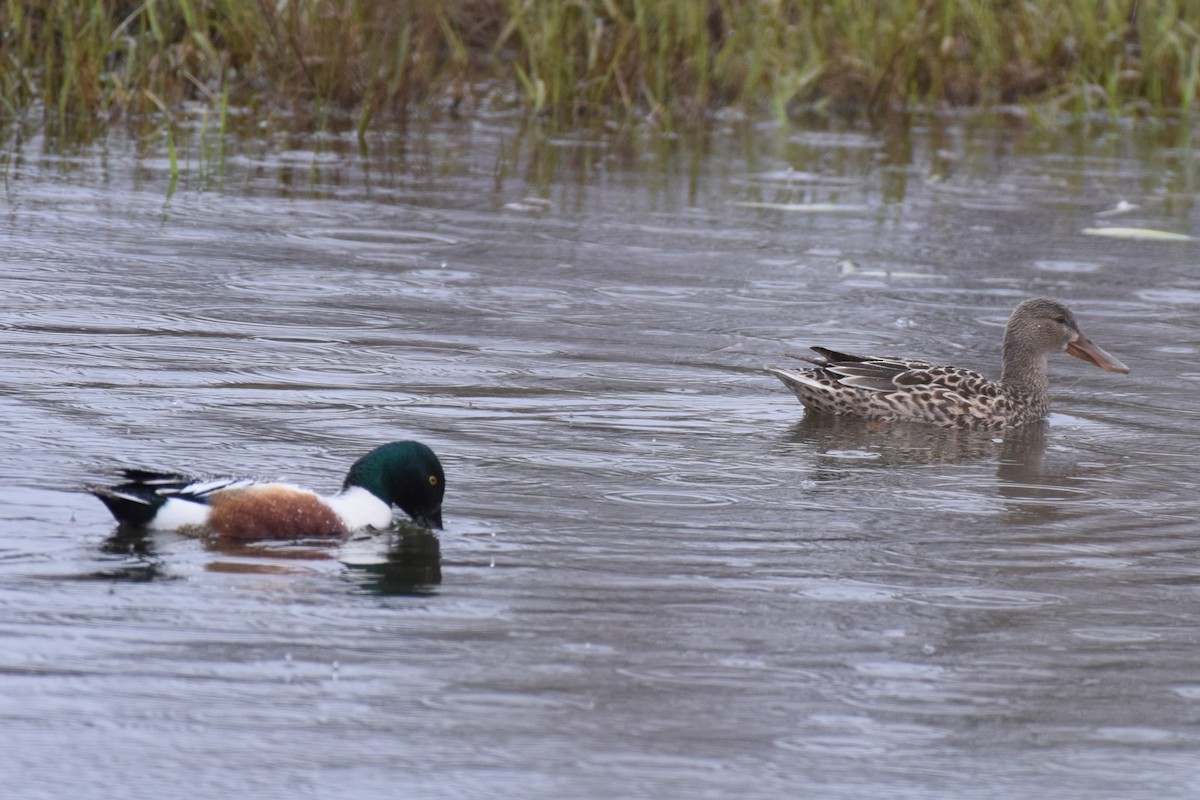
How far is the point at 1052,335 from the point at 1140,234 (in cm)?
431

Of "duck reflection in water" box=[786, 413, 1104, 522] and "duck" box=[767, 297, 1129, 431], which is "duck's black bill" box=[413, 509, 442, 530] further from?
"duck" box=[767, 297, 1129, 431]

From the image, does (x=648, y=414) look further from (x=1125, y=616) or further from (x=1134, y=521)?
(x=1125, y=616)

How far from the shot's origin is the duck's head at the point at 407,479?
5.68 metres

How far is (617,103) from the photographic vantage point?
17344 mm

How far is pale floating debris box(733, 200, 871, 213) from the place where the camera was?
1306 centimetres

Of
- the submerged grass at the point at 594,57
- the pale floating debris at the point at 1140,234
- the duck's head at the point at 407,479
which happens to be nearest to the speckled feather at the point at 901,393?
the duck's head at the point at 407,479

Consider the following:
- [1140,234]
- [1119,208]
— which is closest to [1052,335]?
[1140,234]

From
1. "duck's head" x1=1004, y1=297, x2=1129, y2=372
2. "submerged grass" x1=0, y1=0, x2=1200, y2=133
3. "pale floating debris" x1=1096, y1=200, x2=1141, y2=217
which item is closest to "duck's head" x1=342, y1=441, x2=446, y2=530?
"duck's head" x1=1004, y1=297, x2=1129, y2=372

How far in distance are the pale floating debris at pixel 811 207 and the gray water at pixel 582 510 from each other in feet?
0.30

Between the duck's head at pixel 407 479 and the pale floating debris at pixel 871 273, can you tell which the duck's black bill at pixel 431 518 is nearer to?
the duck's head at pixel 407 479

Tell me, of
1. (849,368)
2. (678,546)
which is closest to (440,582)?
(678,546)

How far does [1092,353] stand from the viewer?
853 cm

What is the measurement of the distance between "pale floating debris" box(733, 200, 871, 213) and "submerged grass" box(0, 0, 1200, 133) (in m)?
3.32

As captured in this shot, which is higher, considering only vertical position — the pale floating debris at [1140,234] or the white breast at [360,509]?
the pale floating debris at [1140,234]
